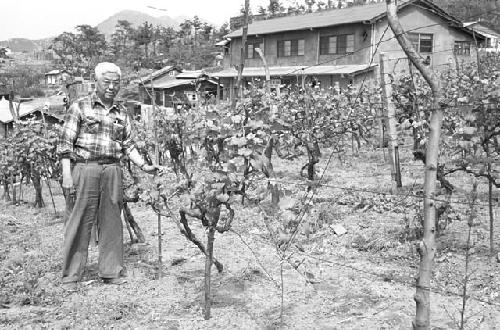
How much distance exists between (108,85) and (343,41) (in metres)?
20.3

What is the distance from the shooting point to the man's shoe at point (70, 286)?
14.2ft

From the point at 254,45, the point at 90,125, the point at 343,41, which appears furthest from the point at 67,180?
the point at 254,45

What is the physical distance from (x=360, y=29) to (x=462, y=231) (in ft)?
59.1

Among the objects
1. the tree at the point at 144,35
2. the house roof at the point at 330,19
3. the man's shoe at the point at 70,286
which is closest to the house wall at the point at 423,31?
the house roof at the point at 330,19

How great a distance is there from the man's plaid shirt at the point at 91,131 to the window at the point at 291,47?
21.7m

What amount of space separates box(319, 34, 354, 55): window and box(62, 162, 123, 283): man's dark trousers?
65.1ft

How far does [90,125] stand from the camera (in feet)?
13.9

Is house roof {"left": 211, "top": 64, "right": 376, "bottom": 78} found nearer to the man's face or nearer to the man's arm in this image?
the man's face

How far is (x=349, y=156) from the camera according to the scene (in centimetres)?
1216

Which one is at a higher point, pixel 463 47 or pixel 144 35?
pixel 144 35

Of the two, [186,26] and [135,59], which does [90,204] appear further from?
[186,26]

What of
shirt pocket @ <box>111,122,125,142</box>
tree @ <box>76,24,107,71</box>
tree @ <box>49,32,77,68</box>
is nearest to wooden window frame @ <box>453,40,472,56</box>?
shirt pocket @ <box>111,122,125,142</box>

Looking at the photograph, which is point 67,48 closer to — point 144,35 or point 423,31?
point 144,35

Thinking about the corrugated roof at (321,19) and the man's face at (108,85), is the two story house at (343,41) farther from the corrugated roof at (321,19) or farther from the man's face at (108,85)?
the man's face at (108,85)
